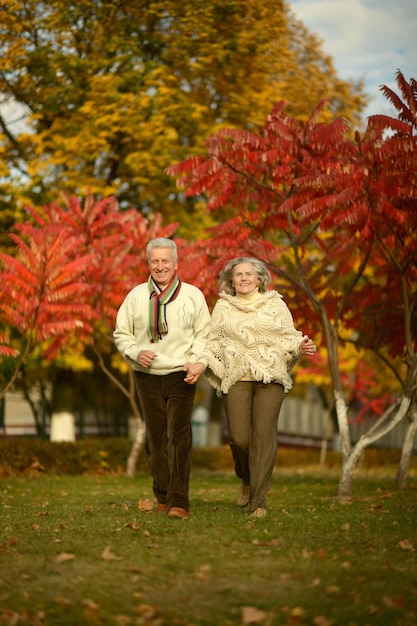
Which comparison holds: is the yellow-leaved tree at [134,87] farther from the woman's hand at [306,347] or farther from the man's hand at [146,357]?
the man's hand at [146,357]

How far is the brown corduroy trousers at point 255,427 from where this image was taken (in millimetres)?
8891

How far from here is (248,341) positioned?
9.06m

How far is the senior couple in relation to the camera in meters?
8.75

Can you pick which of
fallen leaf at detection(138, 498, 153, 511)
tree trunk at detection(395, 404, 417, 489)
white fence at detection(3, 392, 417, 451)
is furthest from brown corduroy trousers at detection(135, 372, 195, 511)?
white fence at detection(3, 392, 417, 451)

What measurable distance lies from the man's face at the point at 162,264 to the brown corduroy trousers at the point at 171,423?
809 mm

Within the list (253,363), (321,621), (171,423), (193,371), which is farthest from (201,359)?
(321,621)

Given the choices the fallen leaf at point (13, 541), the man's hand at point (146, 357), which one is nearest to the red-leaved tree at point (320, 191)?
the man's hand at point (146, 357)

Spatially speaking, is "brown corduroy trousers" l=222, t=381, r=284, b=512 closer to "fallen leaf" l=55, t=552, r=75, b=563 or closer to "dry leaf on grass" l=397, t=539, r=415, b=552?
"dry leaf on grass" l=397, t=539, r=415, b=552

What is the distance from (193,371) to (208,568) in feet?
8.16

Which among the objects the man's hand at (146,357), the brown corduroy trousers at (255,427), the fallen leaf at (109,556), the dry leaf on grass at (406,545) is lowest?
the fallen leaf at (109,556)

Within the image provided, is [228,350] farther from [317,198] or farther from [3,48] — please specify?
[3,48]

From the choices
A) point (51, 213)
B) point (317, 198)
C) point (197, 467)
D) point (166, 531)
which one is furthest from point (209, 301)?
point (166, 531)

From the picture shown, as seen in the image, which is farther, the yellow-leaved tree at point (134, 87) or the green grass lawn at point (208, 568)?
the yellow-leaved tree at point (134, 87)

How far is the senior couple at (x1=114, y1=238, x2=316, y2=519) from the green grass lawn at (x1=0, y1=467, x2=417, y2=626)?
17.5 inches
